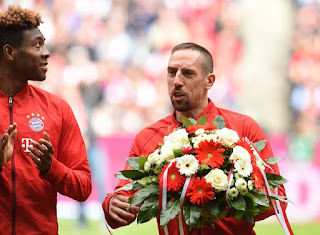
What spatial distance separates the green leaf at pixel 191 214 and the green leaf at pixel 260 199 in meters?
0.27

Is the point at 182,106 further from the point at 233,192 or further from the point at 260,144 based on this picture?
the point at 233,192

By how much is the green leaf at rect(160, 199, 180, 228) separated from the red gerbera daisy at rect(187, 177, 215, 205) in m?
0.08

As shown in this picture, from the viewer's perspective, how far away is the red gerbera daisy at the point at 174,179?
336 cm

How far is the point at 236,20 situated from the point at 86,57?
86.8 inches

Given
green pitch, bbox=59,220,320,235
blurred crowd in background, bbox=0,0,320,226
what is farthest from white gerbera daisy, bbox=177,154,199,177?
blurred crowd in background, bbox=0,0,320,226

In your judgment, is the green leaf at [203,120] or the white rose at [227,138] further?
the green leaf at [203,120]

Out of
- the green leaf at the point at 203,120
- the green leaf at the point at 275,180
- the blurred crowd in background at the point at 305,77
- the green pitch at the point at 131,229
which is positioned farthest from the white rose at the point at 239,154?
the blurred crowd in background at the point at 305,77

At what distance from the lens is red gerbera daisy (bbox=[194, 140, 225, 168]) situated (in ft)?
11.1

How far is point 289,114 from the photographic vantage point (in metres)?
9.84

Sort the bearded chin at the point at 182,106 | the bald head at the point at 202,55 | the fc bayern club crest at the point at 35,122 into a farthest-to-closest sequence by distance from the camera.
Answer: the bald head at the point at 202,55
the bearded chin at the point at 182,106
the fc bayern club crest at the point at 35,122

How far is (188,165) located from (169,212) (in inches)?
10.2

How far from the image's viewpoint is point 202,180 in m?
3.34

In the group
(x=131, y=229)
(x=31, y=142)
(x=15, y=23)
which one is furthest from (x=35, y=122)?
(x=131, y=229)

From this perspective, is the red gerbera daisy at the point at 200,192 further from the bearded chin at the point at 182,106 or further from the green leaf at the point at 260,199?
the bearded chin at the point at 182,106
